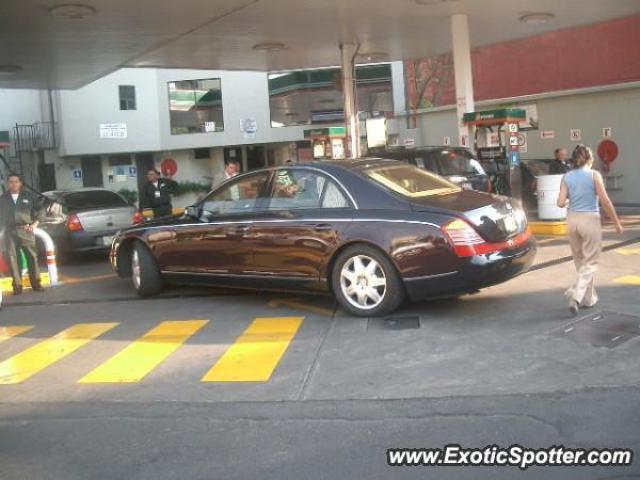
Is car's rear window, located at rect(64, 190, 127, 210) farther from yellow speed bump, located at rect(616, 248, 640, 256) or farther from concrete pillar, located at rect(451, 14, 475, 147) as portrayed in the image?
yellow speed bump, located at rect(616, 248, 640, 256)

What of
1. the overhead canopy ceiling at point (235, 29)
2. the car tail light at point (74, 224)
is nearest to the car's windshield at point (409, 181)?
the overhead canopy ceiling at point (235, 29)

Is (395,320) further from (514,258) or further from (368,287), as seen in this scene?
(514,258)

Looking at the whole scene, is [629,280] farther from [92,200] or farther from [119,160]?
[119,160]

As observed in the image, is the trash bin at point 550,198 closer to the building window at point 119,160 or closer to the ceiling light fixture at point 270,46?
the ceiling light fixture at point 270,46

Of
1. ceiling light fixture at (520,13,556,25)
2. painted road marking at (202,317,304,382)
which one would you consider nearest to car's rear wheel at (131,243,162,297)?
painted road marking at (202,317,304,382)

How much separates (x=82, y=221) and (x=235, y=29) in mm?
5313

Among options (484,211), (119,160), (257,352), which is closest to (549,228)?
(484,211)

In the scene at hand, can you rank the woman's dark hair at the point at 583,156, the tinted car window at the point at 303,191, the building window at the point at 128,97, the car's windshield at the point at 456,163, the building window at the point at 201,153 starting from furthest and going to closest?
the building window at the point at 201,153 < the building window at the point at 128,97 < the car's windshield at the point at 456,163 < the tinted car window at the point at 303,191 < the woman's dark hair at the point at 583,156

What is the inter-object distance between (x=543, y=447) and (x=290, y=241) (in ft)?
13.2

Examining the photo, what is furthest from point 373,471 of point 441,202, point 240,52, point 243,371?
point 240,52

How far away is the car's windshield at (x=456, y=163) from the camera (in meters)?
12.6

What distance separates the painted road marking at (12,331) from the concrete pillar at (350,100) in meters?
10.1

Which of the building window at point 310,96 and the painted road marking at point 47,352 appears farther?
the building window at point 310,96

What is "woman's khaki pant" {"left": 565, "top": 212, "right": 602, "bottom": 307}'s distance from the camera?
6684 mm
